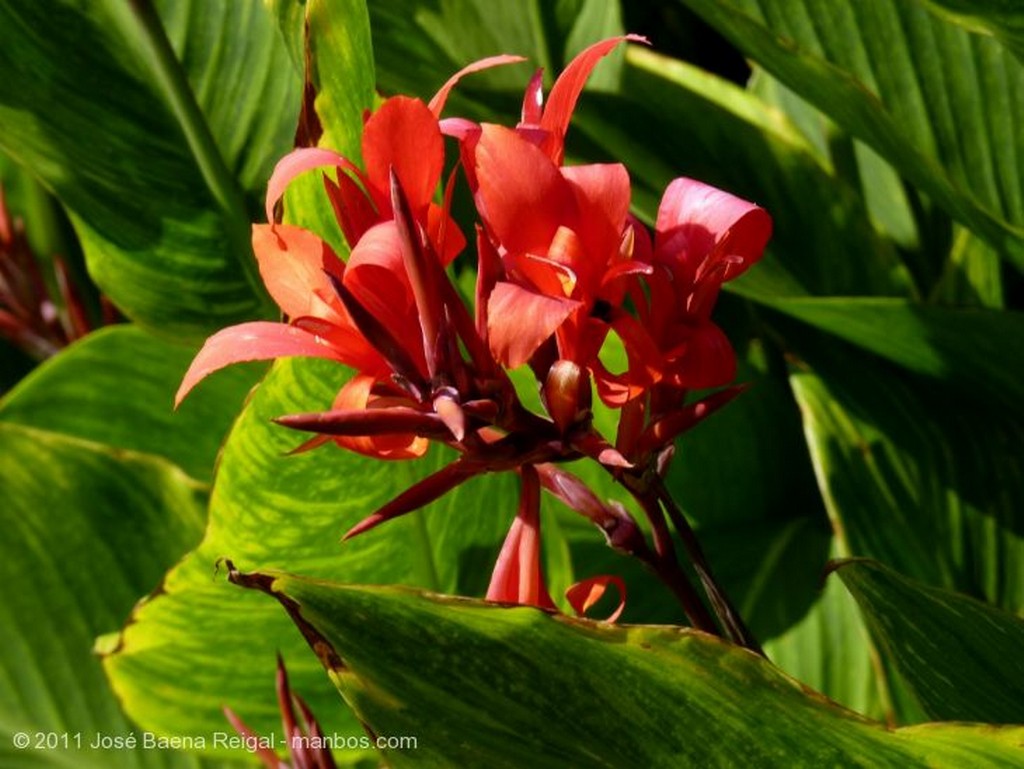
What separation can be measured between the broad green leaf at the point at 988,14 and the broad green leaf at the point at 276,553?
0.37m

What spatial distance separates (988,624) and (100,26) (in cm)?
70

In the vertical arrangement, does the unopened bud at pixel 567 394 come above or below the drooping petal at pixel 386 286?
below

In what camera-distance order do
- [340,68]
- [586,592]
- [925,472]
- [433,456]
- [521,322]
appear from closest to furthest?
[521,322] → [586,592] → [340,68] → [433,456] → [925,472]

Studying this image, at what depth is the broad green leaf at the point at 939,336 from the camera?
874 millimetres

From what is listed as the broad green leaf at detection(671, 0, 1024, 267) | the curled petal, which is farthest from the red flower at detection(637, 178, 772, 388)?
the broad green leaf at detection(671, 0, 1024, 267)

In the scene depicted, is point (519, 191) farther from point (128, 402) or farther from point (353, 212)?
point (128, 402)

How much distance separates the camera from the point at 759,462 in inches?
43.4

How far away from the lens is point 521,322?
1.55 feet

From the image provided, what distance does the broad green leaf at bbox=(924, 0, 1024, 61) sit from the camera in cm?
69

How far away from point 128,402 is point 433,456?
1.40ft

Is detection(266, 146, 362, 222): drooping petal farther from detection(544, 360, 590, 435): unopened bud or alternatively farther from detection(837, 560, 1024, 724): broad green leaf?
detection(837, 560, 1024, 724): broad green leaf

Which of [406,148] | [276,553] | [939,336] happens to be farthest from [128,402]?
[406,148]

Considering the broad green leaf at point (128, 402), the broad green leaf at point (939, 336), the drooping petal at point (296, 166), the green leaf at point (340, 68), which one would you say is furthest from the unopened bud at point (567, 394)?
the broad green leaf at point (128, 402)

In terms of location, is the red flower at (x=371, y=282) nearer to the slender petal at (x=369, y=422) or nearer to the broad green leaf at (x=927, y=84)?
the slender petal at (x=369, y=422)
